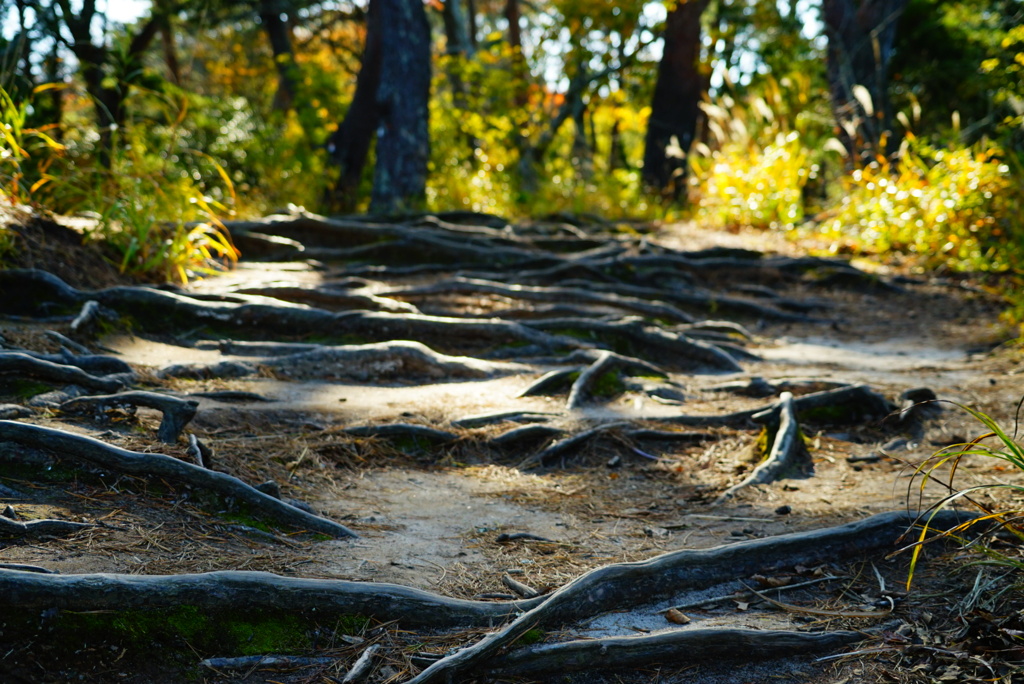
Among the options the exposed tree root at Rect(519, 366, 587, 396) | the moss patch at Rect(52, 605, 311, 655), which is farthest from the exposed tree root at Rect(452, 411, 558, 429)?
the moss patch at Rect(52, 605, 311, 655)

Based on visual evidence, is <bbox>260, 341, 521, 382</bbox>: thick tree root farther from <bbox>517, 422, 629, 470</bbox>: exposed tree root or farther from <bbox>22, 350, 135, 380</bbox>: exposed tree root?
<bbox>517, 422, 629, 470</bbox>: exposed tree root

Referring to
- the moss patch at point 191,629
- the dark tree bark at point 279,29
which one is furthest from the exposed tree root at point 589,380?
the dark tree bark at point 279,29

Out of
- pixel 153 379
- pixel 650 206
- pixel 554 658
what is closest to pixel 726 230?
pixel 650 206

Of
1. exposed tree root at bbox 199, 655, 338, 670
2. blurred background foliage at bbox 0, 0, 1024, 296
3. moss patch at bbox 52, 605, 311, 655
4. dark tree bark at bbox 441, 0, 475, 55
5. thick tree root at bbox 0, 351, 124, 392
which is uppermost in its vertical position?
dark tree bark at bbox 441, 0, 475, 55

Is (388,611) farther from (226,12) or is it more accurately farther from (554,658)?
(226,12)

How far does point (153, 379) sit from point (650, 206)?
9.63 meters

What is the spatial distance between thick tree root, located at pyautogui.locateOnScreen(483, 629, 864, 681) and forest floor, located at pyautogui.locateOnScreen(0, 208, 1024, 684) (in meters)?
0.01

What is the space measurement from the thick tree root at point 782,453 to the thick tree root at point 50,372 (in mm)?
2855

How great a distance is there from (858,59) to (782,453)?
10168mm

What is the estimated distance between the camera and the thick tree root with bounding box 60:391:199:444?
349cm

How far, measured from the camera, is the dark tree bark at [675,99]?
43.9 ft

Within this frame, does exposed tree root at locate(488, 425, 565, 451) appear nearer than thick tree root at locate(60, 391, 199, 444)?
No

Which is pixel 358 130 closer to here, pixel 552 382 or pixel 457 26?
pixel 457 26

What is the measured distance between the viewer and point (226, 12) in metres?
15.9
